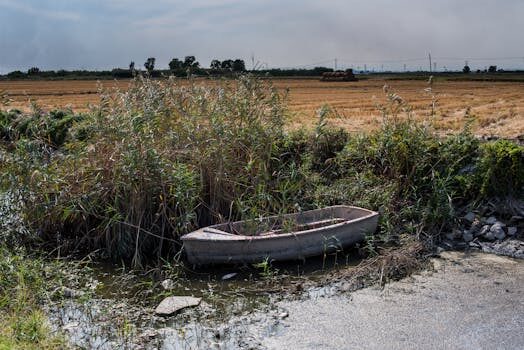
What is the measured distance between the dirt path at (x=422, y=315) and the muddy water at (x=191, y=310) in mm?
367

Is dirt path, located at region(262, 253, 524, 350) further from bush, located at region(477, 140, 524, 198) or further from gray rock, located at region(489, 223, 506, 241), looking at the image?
bush, located at region(477, 140, 524, 198)

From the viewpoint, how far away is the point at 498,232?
397 inches

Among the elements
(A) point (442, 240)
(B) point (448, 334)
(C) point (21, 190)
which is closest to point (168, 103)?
(C) point (21, 190)

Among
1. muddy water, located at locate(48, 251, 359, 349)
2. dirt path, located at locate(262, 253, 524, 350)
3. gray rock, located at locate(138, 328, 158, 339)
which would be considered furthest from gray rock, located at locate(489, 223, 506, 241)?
gray rock, located at locate(138, 328, 158, 339)

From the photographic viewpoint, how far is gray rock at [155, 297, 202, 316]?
25.2ft

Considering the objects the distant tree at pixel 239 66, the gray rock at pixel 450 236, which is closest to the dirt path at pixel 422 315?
the gray rock at pixel 450 236

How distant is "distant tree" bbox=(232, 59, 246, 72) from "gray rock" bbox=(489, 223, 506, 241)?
17.5 ft

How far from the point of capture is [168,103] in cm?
1105

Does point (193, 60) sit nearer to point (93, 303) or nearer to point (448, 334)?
point (93, 303)

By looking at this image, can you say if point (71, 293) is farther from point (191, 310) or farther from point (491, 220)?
point (491, 220)

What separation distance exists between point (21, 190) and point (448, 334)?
7.06 metres

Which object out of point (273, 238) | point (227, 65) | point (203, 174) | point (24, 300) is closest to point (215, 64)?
point (227, 65)

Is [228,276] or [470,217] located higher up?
[470,217]

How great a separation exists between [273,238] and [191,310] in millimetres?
1850
